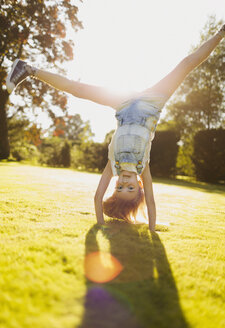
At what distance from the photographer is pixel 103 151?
14.7 m

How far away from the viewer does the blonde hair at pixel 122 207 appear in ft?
9.18

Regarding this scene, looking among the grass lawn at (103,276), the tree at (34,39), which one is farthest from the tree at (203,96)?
the grass lawn at (103,276)

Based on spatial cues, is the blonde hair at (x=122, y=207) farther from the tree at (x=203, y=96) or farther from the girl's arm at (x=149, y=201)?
the tree at (x=203, y=96)

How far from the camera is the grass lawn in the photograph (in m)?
0.99

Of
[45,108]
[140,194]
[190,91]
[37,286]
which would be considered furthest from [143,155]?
[190,91]

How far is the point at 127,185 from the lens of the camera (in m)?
2.52

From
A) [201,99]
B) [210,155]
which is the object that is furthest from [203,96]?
[210,155]

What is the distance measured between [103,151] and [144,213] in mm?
11740

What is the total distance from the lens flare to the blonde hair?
1157 millimetres

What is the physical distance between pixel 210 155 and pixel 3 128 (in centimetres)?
1267

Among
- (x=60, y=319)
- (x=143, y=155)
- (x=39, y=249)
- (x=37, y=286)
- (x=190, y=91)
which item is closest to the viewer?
(x=60, y=319)

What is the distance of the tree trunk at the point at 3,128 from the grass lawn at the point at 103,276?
41.1 ft

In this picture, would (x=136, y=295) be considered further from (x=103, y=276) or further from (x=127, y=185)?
(x=127, y=185)

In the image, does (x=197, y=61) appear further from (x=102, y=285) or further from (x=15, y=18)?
(x=15, y=18)
